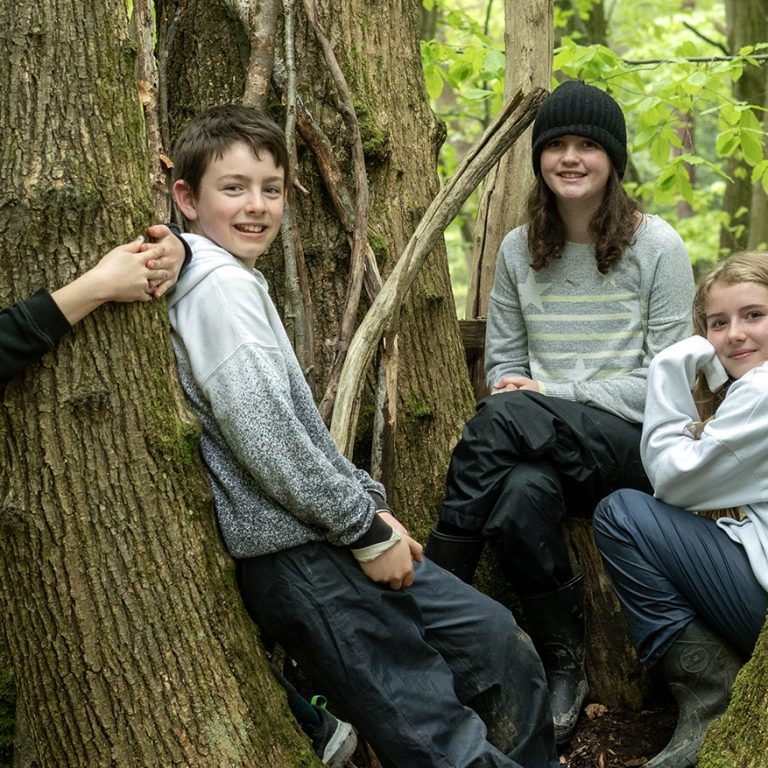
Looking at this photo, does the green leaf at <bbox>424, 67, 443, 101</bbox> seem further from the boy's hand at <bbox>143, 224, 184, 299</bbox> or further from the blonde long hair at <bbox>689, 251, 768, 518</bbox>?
the boy's hand at <bbox>143, 224, 184, 299</bbox>

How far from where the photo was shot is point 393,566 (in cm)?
251

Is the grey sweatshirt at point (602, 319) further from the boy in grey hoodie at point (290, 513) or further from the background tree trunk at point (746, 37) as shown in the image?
the background tree trunk at point (746, 37)

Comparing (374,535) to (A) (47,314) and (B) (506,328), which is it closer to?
(A) (47,314)

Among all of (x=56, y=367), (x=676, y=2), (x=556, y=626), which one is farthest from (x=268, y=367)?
(x=676, y=2)

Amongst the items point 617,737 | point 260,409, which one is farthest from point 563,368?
point 260,409

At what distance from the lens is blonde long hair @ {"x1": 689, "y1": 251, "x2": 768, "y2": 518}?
310cm

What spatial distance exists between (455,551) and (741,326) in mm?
1174

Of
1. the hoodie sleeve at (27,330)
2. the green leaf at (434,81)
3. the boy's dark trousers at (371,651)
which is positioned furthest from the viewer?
the green leaf at (434,81)

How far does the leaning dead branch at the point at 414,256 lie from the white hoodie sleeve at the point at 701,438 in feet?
2.95

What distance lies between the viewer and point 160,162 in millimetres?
3031

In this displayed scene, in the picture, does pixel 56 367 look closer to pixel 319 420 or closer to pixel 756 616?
pixel 319 420

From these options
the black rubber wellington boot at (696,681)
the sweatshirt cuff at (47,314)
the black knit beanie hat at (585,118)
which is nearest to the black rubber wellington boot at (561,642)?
the black rubber wellington boot at (696,681)

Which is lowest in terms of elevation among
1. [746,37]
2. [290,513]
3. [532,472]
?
[532,472]

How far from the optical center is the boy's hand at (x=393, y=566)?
8.18ft
